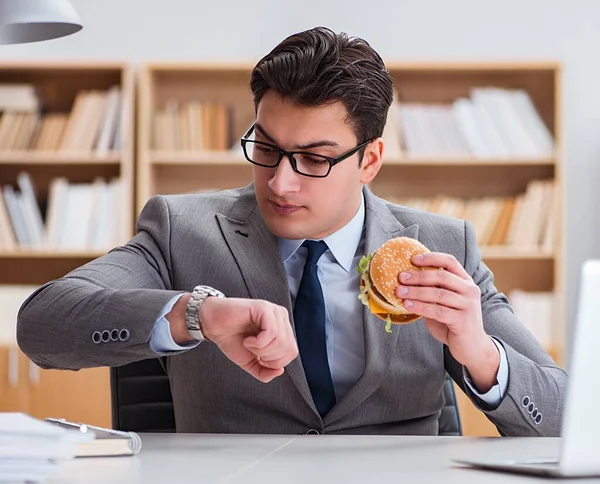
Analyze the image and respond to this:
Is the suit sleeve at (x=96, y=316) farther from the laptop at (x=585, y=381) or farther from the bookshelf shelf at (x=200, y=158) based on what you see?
the bookshelf shelf at (x=200, y=158)

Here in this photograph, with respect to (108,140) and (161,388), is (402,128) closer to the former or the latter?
(108,140)

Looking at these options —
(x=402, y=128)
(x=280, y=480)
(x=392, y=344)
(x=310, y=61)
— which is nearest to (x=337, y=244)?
(x=392, y=344)

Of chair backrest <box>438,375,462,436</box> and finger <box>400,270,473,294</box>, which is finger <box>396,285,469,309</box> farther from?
chair backrest <box>438,375,462,436</box>

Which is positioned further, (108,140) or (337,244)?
(108,140)

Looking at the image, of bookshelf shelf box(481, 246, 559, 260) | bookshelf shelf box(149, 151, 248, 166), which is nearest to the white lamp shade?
bookshelf shelf box(149, 151, 248, 166)

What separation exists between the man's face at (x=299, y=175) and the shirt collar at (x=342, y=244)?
86mm

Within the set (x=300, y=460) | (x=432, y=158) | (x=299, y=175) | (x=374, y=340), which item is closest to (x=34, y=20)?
(x=299, y=175)

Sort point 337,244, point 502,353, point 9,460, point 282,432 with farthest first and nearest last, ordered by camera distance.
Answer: point 337,244
point 282,432
point 502,353
point 9,460

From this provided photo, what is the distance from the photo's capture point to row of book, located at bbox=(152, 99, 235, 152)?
4.34m

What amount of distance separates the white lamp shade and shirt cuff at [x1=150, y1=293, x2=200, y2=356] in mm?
688

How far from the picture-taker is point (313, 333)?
6.39 ft

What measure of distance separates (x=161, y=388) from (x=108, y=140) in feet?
8.15

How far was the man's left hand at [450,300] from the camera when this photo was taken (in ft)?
5.24

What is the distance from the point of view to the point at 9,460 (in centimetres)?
112
